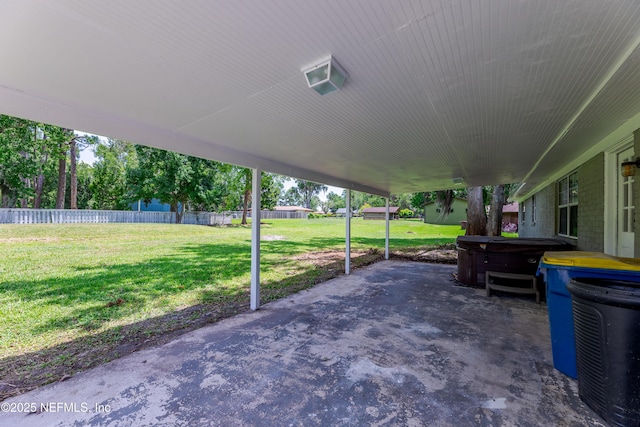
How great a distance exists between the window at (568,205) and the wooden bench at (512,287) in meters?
1.62

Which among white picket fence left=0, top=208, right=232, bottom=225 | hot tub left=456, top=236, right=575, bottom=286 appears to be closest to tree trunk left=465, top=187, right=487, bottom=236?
hot tub left=456, top=236, right=575, bottom=286

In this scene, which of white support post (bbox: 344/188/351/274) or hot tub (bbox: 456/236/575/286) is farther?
white support post (bbox: 344/188/351/274)

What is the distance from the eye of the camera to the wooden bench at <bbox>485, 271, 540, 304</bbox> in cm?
476

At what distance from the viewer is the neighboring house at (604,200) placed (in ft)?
11.4

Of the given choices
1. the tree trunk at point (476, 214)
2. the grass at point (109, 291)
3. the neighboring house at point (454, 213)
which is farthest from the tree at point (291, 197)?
the tree trunk at point (476, 214)

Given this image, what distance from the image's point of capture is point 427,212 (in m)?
33.1

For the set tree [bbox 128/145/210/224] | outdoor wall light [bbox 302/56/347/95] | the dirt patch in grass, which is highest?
tree [bbox 128/145/210/224]

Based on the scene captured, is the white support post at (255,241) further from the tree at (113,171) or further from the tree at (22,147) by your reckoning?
the tree at (113,171)

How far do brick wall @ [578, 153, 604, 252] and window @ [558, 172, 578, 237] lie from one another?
2.13 ft

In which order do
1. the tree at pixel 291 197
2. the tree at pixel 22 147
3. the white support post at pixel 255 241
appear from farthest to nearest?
the tree at pixel 291 197 < the tree at pixel 22 147 < the white support post at pixel 255 241

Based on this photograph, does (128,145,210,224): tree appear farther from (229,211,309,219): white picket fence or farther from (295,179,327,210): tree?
(295,179,327,210): tree

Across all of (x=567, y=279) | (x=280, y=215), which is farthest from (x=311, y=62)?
(x=280, y=215)

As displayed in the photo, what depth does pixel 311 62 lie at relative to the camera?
1855 millimetres

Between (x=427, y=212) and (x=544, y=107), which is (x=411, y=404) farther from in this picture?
(x=427, y=212)
